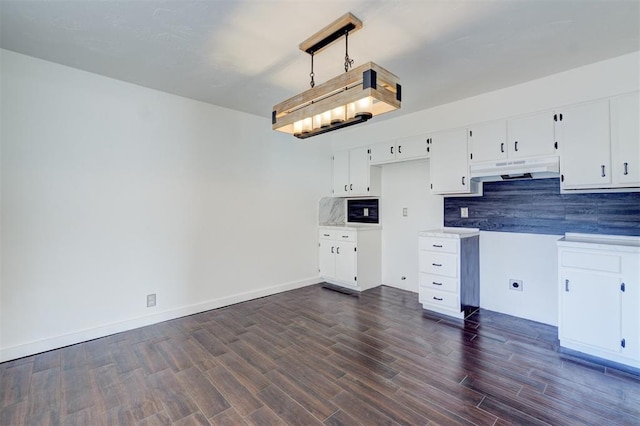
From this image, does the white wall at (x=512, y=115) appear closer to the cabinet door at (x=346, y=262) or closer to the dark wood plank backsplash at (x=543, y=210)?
the dark wood plank backsplash at (x=543, y=210)

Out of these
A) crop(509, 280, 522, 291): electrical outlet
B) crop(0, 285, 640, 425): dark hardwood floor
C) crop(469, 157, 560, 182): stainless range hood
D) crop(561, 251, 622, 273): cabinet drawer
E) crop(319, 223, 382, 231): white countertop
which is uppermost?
crop(469, 157, 560, 182): stainless range hood

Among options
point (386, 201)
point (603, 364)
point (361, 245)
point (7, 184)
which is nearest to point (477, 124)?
point (386, 201)

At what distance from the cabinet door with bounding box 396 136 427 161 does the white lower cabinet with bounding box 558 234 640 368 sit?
1.91m

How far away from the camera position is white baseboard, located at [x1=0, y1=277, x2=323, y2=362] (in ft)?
8.32

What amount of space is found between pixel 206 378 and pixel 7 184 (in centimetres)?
236

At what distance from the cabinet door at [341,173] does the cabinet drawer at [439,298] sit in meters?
2.05

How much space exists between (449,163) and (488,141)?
0.48m

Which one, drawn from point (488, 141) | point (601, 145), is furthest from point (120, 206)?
point (601, 145)

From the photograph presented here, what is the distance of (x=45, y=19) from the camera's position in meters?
2.07

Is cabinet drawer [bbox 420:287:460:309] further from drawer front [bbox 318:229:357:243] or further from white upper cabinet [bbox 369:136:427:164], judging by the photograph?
white upper cabinet [bbox 369:136:427:164]

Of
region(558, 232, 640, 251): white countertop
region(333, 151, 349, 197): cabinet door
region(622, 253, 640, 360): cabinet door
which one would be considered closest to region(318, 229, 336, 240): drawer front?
region(333, 151, 349, 197): cabinet door

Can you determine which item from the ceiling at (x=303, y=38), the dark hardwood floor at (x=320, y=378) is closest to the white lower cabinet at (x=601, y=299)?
the dark hardwood floor at (x=320, y=378)

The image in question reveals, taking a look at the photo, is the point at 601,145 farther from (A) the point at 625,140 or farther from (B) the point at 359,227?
(B) the point at 359,227

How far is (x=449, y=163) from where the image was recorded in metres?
3.63
